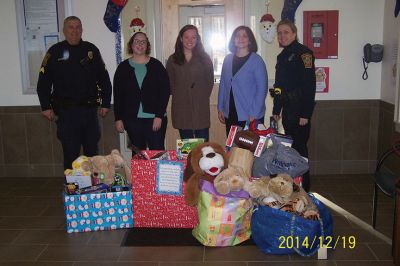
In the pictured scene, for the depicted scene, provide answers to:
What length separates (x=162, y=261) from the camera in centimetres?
259

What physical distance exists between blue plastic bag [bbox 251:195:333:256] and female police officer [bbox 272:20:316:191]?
91cm

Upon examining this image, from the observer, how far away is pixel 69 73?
3475 mm

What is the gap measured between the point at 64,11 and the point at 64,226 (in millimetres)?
2119

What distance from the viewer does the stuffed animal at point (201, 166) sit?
2.72m

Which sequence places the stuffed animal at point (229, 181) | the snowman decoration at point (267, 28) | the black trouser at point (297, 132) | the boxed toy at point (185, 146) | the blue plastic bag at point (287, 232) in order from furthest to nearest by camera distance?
the snowman decoration at point (267, 28) < the black trouser at point (297, 132) < the boxed toy at point (185, 146) < the stuffed animal at point (229, 181) < the blue plastic bag at point (287, 232)

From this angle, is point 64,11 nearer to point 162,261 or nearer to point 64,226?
point 64,226

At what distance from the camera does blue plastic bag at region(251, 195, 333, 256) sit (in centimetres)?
252

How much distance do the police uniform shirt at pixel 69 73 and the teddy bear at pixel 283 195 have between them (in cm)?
161

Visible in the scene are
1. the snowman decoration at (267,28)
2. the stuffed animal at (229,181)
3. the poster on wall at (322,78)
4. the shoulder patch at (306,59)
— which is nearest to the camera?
the stuffed animal at (229,181)

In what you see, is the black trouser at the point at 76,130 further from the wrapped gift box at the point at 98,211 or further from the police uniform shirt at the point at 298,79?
the police uniform shirt at the point at 298,79

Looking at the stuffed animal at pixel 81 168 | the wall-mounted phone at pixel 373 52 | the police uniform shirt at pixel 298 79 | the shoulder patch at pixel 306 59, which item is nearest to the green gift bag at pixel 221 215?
the stuffed animal at pixel 81 168

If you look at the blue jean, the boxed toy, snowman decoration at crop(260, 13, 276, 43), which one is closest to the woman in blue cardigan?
the blue jean

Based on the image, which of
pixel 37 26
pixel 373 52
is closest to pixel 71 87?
pixel 37 26

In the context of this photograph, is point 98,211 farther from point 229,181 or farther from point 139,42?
point 139,42
